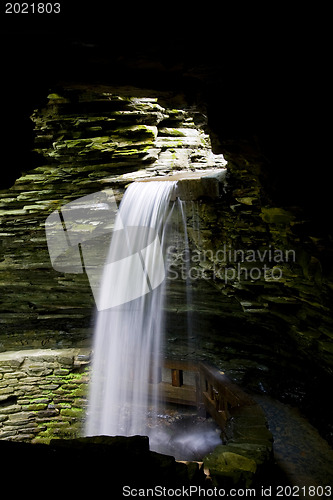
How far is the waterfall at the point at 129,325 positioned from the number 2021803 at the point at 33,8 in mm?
4367

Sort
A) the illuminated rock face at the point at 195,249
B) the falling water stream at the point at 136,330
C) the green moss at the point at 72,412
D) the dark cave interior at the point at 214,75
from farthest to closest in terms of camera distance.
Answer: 1. the green moss at the point at 72,412
2. the falling water stream at the point at 136,330
3. the illuminated rock face at the point at 195,249
4. the dark cave interior at the point at 214,75

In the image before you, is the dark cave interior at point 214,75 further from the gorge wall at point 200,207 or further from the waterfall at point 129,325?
the waterfall at point 129,325

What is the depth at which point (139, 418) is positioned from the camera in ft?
24.7

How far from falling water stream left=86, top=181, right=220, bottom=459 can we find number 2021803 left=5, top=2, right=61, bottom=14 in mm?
4129

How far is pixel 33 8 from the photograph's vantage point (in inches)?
65.7

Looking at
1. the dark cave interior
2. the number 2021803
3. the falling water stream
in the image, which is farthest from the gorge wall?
the falling water stream

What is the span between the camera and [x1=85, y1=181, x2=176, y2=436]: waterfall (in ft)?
20.9

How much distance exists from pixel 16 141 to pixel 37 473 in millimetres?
2807


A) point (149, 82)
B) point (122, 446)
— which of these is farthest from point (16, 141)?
point (122, 446)

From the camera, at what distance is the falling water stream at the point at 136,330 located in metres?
6.09

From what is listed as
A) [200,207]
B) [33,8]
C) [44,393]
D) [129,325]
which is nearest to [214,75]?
[33,8]

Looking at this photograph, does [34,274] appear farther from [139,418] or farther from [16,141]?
[16,141]

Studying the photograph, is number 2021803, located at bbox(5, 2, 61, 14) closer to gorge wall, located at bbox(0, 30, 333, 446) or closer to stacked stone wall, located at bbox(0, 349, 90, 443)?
gorge wall, located at bbox(0, 30, 333, 446)

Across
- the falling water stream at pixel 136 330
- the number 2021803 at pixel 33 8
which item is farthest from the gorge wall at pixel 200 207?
the falling water stream at pixel 136 330
